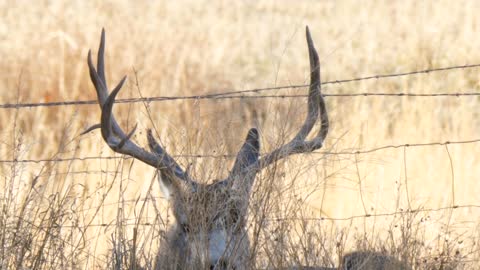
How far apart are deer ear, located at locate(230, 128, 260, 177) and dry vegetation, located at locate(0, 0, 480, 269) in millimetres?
91

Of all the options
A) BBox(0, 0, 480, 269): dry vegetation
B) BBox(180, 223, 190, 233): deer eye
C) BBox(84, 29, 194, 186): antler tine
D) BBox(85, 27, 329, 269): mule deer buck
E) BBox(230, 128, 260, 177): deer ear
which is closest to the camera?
BBox(85, 27, 329, 269): mule deer buck

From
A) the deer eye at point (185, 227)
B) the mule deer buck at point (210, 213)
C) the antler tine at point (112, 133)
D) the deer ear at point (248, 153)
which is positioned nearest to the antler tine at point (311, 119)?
the mule deer buck at point (210, 213)

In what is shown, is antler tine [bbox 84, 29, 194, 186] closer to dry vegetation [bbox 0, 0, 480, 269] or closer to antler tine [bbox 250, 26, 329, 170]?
dry vegetation [bbox 0, 0, 480, 269]

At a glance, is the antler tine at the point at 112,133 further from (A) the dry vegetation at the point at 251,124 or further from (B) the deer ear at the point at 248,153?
(B) the deer ear at the point at 248,153

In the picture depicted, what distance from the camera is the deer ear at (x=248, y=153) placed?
281 inches

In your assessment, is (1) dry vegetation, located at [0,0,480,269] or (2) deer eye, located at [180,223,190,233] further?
(2) deer eye, located at [180,223,190,233]

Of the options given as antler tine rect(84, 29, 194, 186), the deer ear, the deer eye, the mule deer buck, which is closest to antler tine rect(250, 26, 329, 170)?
the mule deer buck

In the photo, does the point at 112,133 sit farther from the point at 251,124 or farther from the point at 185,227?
the point at 251,124

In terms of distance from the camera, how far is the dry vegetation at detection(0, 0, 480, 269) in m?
6.62

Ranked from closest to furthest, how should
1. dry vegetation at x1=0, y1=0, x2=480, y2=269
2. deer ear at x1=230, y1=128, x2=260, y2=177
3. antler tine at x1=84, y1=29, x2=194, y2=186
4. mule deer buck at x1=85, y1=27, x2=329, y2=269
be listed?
mule deer buck at x1=85, y1=27, x2=329, y2=269, dry vegetation at x1=0, y1=0, x2=480, y2=269, deer ear at x1=230, y1=128, x2=260, y2=177, antler tine at x1=84, y1=29, x2=194, y2=186

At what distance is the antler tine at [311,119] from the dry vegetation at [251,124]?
9 cm

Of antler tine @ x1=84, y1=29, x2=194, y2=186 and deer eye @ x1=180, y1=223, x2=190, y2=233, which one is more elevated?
antler tine @ x1=84, y1=29, x2=194, y2=186

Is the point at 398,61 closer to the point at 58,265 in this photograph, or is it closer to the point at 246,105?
the point at 246,105

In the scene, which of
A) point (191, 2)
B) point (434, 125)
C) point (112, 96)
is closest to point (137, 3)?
point (191, 2)
